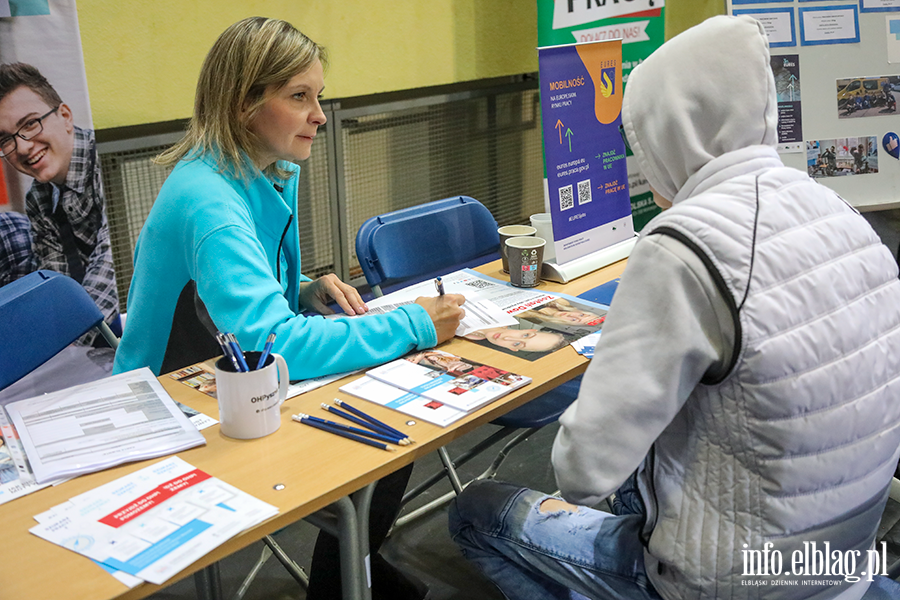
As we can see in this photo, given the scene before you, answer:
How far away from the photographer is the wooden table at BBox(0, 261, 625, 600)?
3.34 ft

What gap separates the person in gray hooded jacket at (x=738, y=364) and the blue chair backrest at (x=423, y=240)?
1.12 m

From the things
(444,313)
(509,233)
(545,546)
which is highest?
(509,233)

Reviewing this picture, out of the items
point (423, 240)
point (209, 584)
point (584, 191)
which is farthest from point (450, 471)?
point (584, 191)

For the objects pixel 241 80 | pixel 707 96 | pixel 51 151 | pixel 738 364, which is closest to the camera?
pixel 738 364

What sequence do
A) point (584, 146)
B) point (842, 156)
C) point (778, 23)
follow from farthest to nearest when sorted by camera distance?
point (842, 156)
point (778, 23)
point (584, 146)

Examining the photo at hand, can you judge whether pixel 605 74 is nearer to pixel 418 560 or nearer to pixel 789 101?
pixel 418 560

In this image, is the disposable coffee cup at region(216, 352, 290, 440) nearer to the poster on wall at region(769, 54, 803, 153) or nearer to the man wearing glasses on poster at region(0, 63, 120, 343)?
the man wearing glasses on poster at region(0, 63, 120, 343)

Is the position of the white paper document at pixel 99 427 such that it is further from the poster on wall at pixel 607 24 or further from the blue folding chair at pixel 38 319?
the poster on wall at pixel 607 24

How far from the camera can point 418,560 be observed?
7.71 ft

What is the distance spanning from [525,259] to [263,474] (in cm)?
106

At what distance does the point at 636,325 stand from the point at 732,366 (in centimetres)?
14

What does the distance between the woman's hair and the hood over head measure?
0.82m

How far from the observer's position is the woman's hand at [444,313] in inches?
68.2

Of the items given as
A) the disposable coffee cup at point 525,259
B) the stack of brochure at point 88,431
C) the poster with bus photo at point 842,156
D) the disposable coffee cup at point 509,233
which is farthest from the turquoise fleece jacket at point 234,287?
the poster with bus photo at point 842,156
